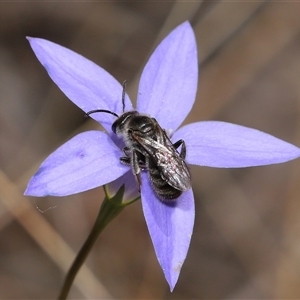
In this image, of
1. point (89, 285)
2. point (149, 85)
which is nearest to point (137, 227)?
point (89, 285)

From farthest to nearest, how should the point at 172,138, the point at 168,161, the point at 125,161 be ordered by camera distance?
the point at 172,138, the point at 125,161, the point at 168,161

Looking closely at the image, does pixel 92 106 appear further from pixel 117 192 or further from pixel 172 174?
pixel 172 174

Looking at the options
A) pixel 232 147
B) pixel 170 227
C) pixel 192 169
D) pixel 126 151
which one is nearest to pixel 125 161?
pixel 126 151

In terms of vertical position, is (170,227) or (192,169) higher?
(170,227)

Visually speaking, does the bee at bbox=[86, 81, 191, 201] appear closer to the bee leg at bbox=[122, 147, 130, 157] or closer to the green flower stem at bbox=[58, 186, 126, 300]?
the bee leg at bbox=[122, 147, 130, 157]

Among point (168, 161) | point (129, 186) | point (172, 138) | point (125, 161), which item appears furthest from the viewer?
point (172, 138)

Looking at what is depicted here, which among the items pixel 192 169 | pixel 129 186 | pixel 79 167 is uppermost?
pixel 79 167

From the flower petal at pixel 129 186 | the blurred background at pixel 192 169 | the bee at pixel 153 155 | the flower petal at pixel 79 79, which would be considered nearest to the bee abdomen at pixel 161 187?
the bee at pixel 153 155

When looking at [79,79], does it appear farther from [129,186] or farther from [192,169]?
[192,169]

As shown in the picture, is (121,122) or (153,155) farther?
(121,122)
